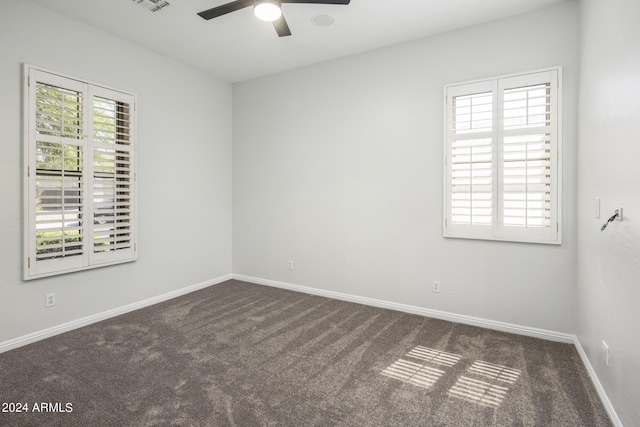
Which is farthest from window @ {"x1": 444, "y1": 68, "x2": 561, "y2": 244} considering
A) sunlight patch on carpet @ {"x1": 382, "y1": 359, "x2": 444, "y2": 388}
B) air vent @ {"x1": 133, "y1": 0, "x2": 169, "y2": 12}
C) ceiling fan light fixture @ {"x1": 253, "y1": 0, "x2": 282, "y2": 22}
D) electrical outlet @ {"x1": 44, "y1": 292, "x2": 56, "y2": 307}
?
electrical outlet @ {"x1": 44, "y1": 292, "x2": 56, "y2": 307}

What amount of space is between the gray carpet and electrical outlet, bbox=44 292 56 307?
0.33m

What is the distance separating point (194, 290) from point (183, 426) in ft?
9.30

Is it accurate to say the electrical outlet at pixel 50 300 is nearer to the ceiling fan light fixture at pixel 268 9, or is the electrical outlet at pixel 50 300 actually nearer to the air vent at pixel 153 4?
the air vent at pixel 153 4

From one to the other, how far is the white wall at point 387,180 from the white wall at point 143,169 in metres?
0.41

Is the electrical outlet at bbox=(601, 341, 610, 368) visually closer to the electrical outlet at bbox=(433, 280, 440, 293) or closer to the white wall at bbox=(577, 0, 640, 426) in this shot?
the white wall at bbox=(577, 0, 640, 426)

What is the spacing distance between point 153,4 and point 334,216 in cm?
284

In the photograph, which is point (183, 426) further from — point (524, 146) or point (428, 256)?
point (524, 146)

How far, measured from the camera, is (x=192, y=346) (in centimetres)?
288

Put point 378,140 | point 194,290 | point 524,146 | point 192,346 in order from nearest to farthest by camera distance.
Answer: point 192,346, point 524,146, point 378,140, point 194,290

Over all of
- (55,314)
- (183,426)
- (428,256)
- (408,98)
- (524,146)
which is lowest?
(183,426)

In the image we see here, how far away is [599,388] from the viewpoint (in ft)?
7.14

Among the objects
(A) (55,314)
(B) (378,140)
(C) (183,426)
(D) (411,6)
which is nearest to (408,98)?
(B) (378,140)

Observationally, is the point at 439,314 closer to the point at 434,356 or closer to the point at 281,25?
the point at 434,356

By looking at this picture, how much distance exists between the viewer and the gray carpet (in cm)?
197
